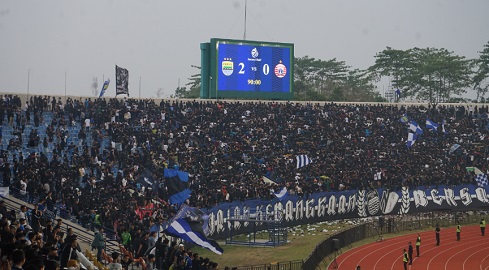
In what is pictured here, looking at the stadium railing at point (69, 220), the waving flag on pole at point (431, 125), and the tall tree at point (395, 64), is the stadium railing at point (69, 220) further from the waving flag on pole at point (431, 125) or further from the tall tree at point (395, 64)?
the tall tree at point (395, 64)

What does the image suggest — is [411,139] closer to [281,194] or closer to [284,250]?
[281,194]

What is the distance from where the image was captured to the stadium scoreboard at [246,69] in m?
62.9

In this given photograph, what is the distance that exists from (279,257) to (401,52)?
77.1 m

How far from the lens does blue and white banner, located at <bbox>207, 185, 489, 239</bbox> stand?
45.3 m

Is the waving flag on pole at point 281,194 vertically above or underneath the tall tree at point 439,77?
underneath

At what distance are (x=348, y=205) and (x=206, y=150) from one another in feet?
33.9

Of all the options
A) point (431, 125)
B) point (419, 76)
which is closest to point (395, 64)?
point (419, 76)

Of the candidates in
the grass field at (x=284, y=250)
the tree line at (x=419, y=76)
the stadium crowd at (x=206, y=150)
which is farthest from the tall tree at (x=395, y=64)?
the grass field at (x=284, y=250)

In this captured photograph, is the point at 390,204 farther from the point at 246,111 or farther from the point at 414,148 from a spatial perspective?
the point at 246,111

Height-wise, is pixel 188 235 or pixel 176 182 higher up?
pixel 176 182

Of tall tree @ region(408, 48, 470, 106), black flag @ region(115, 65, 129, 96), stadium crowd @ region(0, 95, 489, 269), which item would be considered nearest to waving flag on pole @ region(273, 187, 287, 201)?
stadium crowd @ region(0, 95, 489, 269)

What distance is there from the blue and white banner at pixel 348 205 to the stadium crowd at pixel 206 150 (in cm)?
82

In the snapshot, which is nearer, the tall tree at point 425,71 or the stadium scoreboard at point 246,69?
the stadium scoreboard at point 246,69

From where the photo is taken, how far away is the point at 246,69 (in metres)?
64.3
